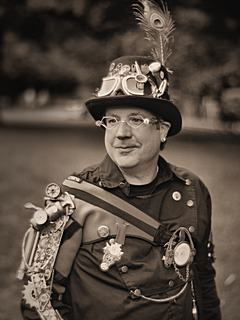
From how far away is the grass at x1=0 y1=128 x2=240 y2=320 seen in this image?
4.39 m

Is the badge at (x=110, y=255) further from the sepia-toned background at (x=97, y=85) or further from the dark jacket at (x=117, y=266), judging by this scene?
the sepia-toned background at (x=97, y=85)

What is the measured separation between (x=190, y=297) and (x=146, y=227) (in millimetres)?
354

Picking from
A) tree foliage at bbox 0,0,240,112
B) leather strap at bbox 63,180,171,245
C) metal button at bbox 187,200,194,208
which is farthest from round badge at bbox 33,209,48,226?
tree foliage at bbox 0,0,240,112

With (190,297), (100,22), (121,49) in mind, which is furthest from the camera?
(100,22)

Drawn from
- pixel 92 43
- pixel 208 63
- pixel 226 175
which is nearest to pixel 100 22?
pixel 92 43

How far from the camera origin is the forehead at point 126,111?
2010mm

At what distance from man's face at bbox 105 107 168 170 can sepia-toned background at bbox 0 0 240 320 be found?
4.32ft

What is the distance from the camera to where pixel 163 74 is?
2.13 m

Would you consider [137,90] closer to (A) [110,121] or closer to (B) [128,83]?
(B) [128,83]

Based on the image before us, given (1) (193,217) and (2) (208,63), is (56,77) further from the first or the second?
(1) (193,217)

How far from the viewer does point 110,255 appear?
1982 millimetres

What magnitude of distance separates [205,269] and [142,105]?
2.35ft

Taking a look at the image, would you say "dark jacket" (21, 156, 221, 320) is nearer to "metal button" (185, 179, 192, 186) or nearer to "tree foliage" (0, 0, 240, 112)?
"metal button" (185, 179, 192, 186)

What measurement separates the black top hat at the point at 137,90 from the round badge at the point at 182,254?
1.48 feet
